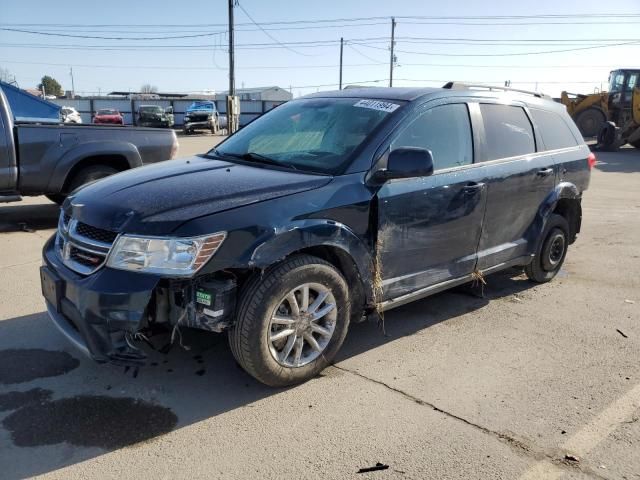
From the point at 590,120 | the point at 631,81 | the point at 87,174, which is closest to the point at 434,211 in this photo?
the point at 87,174

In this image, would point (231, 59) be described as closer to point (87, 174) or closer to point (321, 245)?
point (87, 174)

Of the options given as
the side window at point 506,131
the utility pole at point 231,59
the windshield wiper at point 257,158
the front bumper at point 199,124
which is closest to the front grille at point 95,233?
the windshield wiper at point 257,158

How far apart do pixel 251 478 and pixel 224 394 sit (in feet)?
2.70

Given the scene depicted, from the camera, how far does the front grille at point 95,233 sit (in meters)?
3.13

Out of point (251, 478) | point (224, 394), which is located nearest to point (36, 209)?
point (224, 394)

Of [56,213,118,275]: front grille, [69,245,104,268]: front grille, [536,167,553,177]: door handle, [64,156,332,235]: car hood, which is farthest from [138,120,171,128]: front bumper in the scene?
[69,245,104,268]: front grille

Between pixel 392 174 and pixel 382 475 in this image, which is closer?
pixel 382 475

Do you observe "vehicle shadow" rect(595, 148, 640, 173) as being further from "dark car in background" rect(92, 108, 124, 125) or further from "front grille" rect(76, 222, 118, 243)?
A: "dark car in background" rect(92, 108, 124, 125)

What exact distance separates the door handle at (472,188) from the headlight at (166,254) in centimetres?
214

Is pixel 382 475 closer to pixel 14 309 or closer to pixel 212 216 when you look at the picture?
pixel 212 216

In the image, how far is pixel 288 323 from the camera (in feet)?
11.2

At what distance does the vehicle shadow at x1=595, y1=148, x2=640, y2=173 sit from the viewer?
57.6 ft

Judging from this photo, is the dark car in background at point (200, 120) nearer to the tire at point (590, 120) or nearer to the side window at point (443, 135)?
the tire at point (590, 120)

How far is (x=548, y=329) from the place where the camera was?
462 centimetres
